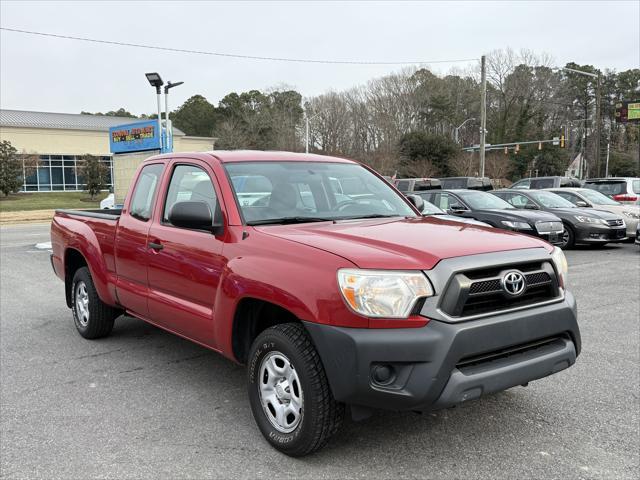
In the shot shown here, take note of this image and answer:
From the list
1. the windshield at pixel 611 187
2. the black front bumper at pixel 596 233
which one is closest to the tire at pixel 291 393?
the black front bumper at pixel 596 233

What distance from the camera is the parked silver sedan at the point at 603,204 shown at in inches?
570

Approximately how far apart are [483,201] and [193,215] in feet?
36.4

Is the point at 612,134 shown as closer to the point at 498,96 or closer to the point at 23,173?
the point at 498,96

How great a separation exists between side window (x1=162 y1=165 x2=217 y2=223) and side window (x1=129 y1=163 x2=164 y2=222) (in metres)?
0.24

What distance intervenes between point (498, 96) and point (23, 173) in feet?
156

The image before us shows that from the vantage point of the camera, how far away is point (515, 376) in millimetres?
3078

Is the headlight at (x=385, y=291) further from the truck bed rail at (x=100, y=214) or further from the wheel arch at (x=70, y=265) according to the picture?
the wheel arch at (x=70, y=265)

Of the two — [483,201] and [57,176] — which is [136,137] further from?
[57,176]

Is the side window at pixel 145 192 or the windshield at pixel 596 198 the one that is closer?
the side window at pixel 145 192

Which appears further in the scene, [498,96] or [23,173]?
[498,96]

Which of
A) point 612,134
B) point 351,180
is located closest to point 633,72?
point 612,134

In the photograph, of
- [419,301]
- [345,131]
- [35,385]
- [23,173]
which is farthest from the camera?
[345,131]

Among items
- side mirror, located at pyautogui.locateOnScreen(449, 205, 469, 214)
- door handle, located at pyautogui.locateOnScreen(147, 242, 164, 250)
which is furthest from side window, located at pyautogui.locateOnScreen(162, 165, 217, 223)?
side mirror, located at pyautogui.locateOnScreen(449, 205, 469, 214)

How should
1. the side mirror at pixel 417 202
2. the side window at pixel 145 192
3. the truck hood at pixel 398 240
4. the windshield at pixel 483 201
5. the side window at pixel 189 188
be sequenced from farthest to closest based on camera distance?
1. the windshield at pixel 483 201
2. the side mirror at pixel 417 202
3. the side window at pixel 145 192
4. the side window at pixel 189 188
5. the truck hood at pixel 398 240
